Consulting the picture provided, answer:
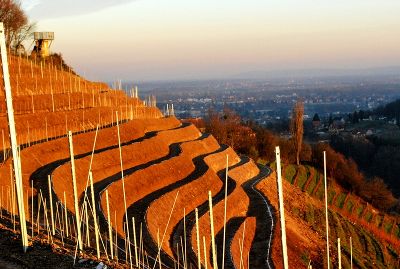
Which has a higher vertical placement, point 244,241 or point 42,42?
point 42,42

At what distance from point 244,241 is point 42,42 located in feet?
120

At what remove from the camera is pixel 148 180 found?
27453mm

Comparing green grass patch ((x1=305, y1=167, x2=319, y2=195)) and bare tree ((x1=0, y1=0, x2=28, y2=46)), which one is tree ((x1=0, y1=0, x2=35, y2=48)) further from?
green grass patch ((x1=305, y1=167, x2=319, y2=195))

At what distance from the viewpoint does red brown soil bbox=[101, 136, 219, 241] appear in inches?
920

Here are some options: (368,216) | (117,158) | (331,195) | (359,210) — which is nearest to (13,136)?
(117,158)

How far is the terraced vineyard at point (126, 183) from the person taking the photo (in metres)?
19.2

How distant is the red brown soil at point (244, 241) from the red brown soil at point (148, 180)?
134 inches

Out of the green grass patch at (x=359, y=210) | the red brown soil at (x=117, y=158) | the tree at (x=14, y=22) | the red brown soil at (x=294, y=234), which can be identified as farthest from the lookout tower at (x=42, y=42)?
the green grass patch at (x=359, y=210)

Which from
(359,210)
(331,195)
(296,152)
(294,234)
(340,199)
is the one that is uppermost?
(294,234)

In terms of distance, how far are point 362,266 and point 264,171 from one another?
49.4 feet

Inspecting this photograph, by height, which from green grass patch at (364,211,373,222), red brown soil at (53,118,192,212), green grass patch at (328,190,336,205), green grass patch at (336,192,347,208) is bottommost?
green grass patch at (364,211,373,222)

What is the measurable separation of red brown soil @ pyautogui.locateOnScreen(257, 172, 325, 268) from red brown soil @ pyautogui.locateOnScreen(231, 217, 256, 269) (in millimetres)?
1185

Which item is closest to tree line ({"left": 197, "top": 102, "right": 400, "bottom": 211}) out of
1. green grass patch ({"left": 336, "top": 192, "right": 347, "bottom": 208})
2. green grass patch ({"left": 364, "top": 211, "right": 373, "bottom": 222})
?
green grass patch ({"left": 336, "top": 192, "right": 347, "bottom": 208})

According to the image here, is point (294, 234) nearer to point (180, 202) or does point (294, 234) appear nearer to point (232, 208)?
point (232, 208)
